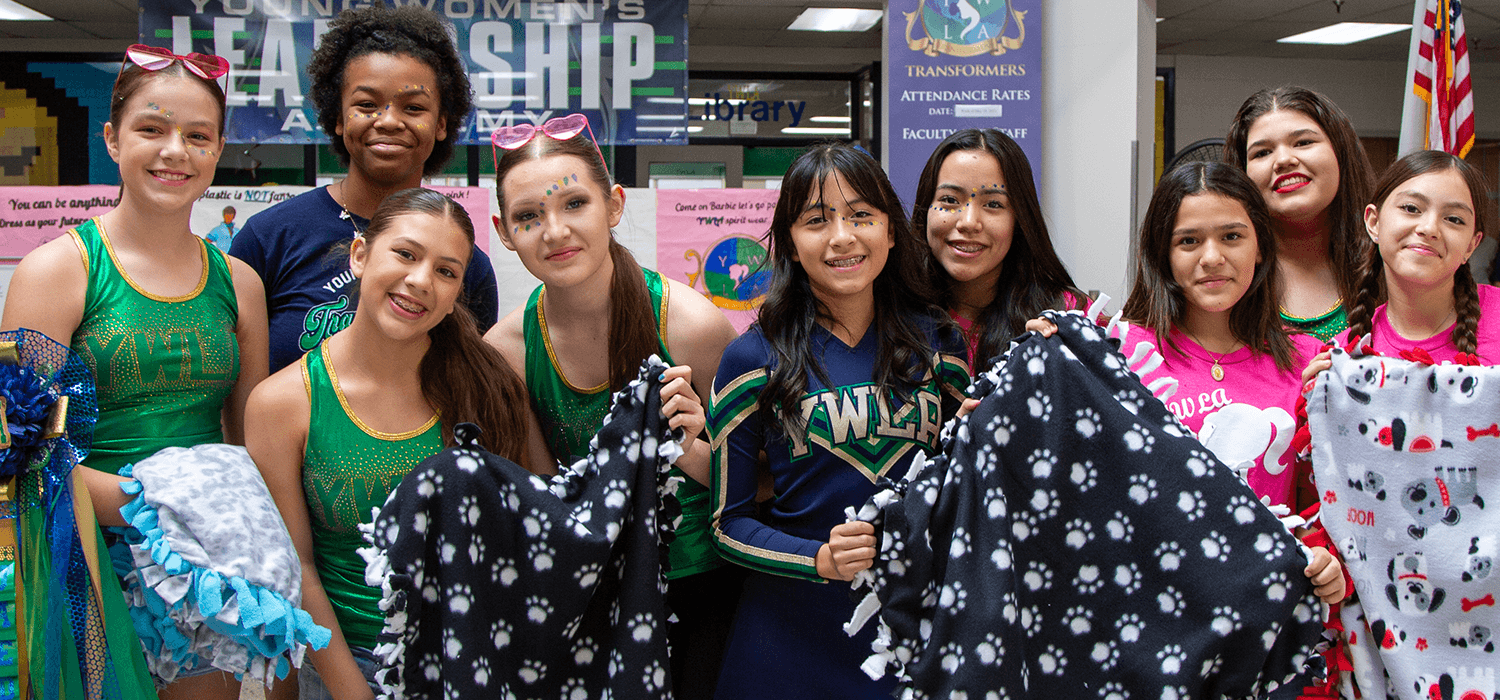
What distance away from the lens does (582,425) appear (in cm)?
190

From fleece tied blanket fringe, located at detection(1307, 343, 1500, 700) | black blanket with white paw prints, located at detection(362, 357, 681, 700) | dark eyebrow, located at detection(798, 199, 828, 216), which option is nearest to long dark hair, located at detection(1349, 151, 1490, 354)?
fleece tied blanket fringe, located at detection(1307, 343, 1500, 700)

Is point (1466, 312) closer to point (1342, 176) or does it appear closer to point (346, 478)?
point (1342, 176)

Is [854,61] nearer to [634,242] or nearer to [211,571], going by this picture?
[634,242]

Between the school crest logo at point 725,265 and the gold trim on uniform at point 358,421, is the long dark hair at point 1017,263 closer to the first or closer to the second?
the gold trim on uniform at point 358,421

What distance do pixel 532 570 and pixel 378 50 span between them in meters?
1.39

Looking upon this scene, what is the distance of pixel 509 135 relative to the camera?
1.96m

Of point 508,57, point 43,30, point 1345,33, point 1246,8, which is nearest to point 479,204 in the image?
point 508,57

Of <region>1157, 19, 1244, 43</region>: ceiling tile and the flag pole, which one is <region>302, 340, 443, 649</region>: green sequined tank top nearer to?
the flag pole

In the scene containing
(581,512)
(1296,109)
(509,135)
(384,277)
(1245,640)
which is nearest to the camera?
(1245,640)

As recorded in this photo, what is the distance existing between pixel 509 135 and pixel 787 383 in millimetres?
778

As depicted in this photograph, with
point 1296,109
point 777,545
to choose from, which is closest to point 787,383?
point 777,545

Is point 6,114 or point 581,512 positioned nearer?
point 581,512

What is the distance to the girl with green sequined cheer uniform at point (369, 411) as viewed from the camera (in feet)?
5.52

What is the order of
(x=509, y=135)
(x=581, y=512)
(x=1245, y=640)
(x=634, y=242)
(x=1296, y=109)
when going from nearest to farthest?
(x=1245, y=640) < (x=581, y=512) < (x=509, y=135) < (x=1296, y=109) < (x=634, y=242)
